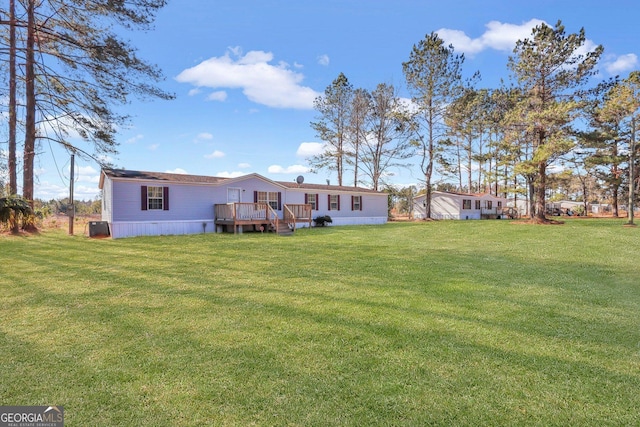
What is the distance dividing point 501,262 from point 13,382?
908cm

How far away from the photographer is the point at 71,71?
13156 mm

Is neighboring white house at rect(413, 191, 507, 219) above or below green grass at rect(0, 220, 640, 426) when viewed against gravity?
above

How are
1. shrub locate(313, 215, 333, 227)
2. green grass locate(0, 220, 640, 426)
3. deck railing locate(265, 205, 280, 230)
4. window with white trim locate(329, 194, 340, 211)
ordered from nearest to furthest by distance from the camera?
1. green grass locate(0, 220, 640, 426)
2. deck railing locate(265, 205, 280, 230)
3. shrub locate(313, 215, 333, 227)
4. window with white trim locate(329, 194, 340, 211)

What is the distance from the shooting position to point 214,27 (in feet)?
46.6

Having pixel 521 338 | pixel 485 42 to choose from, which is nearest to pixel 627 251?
pixel 521 338

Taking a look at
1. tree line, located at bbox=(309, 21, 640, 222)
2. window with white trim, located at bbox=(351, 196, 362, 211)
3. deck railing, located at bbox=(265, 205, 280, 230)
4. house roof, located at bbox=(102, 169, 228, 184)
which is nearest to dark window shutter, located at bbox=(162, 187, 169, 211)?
house roof, located at bbox=(102, 169, 228, 184)

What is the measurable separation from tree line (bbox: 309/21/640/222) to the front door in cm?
1411

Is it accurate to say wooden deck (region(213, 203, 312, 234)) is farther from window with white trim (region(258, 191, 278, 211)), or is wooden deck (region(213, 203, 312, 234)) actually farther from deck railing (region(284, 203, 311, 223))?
window with white trim (region(258, 191, 278, 211))

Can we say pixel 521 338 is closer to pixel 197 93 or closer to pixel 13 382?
pixel 13 382

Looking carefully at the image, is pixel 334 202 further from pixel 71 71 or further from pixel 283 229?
pixel 71 71

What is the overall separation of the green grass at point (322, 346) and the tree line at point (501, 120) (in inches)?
674

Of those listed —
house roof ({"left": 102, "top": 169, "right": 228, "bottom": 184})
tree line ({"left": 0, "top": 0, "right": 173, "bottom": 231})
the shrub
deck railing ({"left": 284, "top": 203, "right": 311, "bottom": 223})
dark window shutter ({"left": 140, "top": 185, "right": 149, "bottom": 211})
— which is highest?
tree line ({"left": 0, "top": 0, "right": 173, "bottom": 231})

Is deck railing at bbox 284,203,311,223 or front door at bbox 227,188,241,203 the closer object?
front door at bbox 227,188,241,203

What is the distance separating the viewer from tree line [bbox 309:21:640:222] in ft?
62.7
